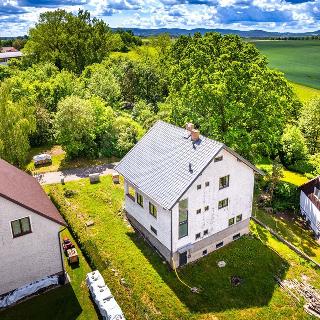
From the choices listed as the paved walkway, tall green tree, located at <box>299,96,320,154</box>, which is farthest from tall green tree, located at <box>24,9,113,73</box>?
tall green tree, located at <box>299,96,320,154</box>

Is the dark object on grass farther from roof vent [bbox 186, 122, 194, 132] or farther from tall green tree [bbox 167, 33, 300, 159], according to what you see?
tall green tree [bbox 167, 33, 300, 159]

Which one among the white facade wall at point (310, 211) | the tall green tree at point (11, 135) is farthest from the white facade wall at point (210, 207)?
the tall green tree at point (11, 135)

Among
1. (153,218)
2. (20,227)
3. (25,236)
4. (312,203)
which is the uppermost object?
(20,227)

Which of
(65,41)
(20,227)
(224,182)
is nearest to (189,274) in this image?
(224,182)

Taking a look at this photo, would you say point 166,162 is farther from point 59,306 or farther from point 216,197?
point 59,306

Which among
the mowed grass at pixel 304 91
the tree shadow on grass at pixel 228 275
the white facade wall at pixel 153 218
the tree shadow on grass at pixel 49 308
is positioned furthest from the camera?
the mowed grass at pixel 304 91

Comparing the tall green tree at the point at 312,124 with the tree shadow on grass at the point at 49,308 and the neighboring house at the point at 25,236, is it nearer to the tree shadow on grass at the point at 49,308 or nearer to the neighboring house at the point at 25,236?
the neighboring house at the point at 25,236

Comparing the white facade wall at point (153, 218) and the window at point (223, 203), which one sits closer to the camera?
the white facade wall at point (153, 218)

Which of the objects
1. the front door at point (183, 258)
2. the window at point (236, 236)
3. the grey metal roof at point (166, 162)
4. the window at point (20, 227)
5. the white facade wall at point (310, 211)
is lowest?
the white facade wall at point (310, 211)

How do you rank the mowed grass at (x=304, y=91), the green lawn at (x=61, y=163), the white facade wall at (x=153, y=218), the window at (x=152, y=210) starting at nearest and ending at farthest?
the white facade wall at (x=153, y=218) < the window at (x=152, y=210) < the green lawn at (x=61, y=163) < the mowed grass at (x=304, y=91)
